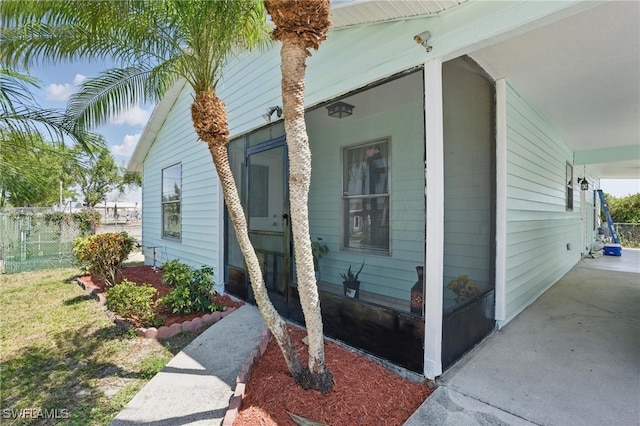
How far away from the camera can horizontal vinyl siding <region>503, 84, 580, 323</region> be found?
3980 mm

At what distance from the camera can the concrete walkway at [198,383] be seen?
253 centimetres

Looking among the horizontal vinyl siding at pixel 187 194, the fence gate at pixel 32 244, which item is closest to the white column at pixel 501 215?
the horizontal vinyl siding at pixel 187 194

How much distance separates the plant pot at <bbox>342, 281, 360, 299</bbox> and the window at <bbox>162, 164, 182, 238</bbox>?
5288mm

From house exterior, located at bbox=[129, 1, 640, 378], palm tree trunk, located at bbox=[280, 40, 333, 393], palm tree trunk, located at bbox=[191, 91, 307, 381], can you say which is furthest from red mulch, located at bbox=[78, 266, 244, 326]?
palm tree trunk, located at bbox=[280, 40, 333, 393]

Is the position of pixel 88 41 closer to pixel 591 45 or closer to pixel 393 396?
pixel 393 396

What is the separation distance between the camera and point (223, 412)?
2.56 meters

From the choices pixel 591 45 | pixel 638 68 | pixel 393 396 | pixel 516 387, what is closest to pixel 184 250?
pixel 393 396

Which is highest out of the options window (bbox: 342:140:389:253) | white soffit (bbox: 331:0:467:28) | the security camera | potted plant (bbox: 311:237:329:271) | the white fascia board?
the white fascia board

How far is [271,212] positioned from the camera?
184 inches

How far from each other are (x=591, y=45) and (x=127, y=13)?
440 centimetres

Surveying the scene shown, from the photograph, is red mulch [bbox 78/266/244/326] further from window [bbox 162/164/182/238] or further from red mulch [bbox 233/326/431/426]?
red mulch [bbox 233/326/431/426]

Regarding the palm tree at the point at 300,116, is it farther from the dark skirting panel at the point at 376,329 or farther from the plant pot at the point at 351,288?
the plant pot at the point at 351,288

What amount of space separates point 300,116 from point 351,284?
2545mm

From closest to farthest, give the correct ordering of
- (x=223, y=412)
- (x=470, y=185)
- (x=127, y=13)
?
(x=223, y=412), (x=127, y=13), (x=470, y=185)
